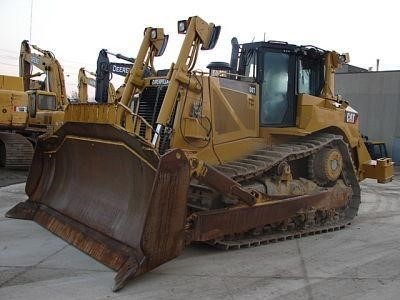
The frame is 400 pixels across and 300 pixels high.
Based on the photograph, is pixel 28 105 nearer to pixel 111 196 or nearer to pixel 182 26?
pixel 182 26

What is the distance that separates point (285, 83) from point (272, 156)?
132 centimetres

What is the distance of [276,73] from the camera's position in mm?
7223

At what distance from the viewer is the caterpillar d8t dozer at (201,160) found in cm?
490

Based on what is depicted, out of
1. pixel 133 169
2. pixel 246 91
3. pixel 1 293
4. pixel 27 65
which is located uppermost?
pixel 27 65

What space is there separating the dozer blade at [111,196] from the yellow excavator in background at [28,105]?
6.12 meters

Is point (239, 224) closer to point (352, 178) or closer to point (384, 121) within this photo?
point (352, 178)

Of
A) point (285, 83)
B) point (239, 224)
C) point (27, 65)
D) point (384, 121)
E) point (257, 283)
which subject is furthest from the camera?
point (384, 121)

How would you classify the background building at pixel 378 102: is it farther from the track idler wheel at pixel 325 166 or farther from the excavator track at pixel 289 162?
the track idler wheel at pixel 325 166

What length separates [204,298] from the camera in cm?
427

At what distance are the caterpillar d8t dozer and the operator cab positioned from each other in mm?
16

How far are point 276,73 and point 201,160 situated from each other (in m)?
2.39

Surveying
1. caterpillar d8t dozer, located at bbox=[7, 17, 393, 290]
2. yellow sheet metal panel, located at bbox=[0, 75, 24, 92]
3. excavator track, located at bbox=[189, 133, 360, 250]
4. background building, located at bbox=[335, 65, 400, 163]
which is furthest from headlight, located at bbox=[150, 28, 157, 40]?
background building, located at bbox=[335, 65, 400, 163]


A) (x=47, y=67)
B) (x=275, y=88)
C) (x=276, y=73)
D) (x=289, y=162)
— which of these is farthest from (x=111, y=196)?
(x=47, y=67)

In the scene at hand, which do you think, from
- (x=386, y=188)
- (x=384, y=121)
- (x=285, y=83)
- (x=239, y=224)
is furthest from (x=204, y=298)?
(x=384, y=121)
